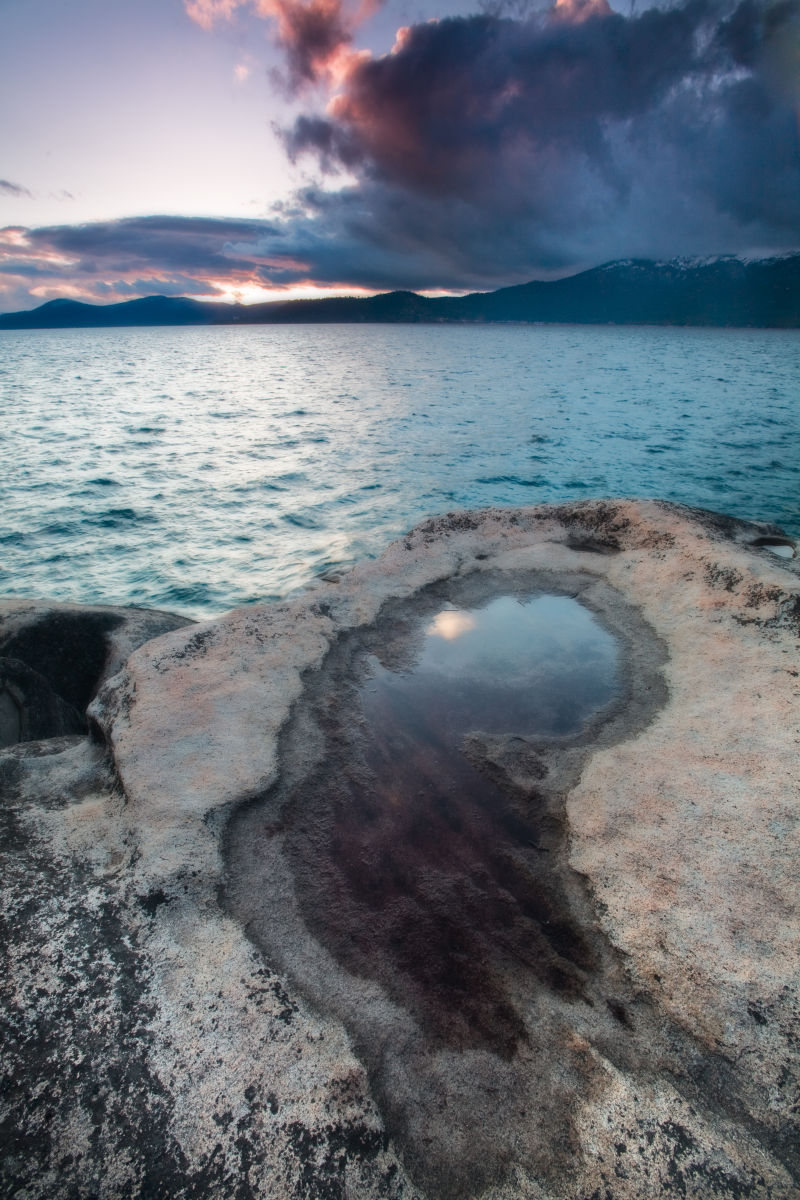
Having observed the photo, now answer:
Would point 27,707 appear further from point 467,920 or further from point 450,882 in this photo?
point 467,920

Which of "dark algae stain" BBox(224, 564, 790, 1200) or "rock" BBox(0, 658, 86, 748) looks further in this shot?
"rock" BBox(0, 658, 86, 748)

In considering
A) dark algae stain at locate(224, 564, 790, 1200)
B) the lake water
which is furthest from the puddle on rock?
the lake water

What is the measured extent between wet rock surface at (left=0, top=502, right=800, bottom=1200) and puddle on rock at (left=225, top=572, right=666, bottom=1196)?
0.08 feet

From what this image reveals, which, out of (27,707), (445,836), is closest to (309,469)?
(27,707)

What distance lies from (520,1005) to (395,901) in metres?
1.44

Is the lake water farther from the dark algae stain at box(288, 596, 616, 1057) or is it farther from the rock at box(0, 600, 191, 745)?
the dark algae stain at box(288, 596, 616, 1057)

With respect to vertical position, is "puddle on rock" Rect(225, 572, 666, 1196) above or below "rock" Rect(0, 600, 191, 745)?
above

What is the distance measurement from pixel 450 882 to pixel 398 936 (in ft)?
2.69

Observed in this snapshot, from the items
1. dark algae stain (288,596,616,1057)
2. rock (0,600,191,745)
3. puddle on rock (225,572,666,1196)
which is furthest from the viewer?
rock (0,600,191,745)

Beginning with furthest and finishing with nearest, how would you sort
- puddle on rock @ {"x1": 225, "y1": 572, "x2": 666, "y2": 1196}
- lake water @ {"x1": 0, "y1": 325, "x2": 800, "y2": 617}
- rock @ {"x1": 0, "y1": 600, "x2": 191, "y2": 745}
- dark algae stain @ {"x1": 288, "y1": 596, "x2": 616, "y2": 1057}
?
lake water @ {"x1": 0, "y1": 325, "x2": 800, "y2": 617}
rock @ {"x1": 0, "y1": 600, "x2": 191, "y2": 745}
dark algae stain @ {"x1": 288, "y1": 596, "x2": 616, "y2": 1057}
puddle on rock @ {"x1": 225, "y1": 572, "x2": 666, "y2": 1196}

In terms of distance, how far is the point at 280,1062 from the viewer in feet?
13.9

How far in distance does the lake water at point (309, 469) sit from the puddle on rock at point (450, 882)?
8.76 metres

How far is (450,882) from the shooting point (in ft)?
18.9

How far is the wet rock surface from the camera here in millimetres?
3801
